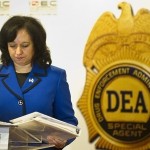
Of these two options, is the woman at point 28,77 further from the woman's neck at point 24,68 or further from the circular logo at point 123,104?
the circular logo at point 123,104

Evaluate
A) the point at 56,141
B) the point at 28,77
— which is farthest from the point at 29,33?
the point at 56,141

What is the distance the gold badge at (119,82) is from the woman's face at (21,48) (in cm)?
102

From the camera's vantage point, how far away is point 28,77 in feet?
5.18

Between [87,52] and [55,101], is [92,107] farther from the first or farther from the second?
[55,101]

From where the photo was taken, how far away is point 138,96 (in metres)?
2.45

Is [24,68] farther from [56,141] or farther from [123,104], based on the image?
[123,104]

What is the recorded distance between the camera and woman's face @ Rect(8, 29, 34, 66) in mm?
1524

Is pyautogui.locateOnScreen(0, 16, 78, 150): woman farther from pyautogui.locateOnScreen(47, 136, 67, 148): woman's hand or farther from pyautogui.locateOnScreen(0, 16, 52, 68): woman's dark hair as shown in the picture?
pyautogui.locateOnScreen(47, 136, 67, 148): woman's hand

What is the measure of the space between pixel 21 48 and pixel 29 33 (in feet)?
0.31

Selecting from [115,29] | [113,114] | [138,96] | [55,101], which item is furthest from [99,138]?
[55,101]

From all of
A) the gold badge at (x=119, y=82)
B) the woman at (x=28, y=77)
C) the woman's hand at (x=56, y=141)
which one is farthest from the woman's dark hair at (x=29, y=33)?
the gold badge at (x=119, y=82)

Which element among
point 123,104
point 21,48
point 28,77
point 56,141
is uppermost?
point 21,48

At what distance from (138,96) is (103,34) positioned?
0.56m

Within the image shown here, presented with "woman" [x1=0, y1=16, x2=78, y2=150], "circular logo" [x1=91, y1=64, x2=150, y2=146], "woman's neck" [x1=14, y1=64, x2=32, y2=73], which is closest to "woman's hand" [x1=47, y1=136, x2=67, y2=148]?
"woman" [x1=0, y1=16, x2=78, y2=150]
